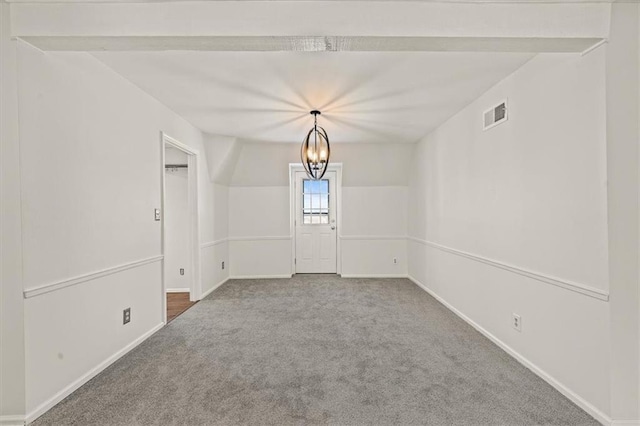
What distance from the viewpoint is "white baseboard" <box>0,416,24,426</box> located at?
1.87 m

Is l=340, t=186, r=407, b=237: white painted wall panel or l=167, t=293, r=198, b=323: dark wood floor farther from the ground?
l=340, t=186, r=407, b=237: white painted wall panel

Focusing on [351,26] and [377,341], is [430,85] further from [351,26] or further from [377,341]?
[377,341]

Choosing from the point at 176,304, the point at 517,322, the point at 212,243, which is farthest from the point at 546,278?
the point at 212,243

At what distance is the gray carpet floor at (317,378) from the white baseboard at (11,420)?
0.10m

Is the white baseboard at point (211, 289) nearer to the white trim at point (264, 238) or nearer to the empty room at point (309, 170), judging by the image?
the empty room at point (309, 170)

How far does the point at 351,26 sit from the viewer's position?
5.79ft

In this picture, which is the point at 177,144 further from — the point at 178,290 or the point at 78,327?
the point at 178,290

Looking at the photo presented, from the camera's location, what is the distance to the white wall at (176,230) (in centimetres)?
513

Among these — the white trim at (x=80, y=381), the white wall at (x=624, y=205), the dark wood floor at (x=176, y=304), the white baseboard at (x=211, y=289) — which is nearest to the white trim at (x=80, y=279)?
the white trim at (x=80, y=381)

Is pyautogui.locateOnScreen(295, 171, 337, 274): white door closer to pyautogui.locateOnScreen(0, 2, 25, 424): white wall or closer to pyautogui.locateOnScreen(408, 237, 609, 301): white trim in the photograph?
pyautogui.locateOnScreen(408, 237, 609, 301): white trim

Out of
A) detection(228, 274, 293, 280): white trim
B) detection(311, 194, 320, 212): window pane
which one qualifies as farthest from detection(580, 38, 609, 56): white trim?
detection(228, 274, 293, 280): white trim

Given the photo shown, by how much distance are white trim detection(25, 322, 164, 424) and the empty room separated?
14 millimetres

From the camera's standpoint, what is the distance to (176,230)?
5.14 meters

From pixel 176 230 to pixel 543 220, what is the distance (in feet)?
15.5
